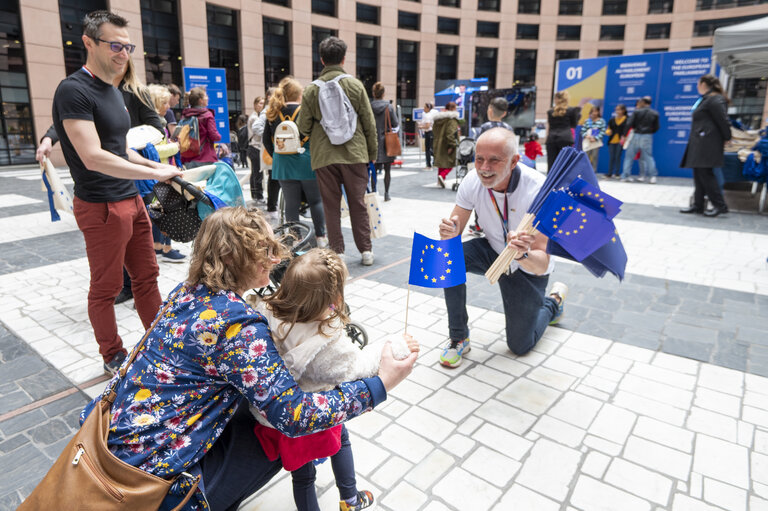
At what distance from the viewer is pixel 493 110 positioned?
26.4 ft

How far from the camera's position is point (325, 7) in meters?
27.8

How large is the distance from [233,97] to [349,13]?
8.81 m

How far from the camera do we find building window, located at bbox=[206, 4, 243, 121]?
2281 cm

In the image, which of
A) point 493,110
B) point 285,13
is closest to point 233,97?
point 285,13

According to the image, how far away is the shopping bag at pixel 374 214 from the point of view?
18.2 ft

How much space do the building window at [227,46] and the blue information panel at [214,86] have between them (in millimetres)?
9557

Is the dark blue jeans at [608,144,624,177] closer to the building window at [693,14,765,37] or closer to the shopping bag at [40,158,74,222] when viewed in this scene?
the shopping bag at [40,158,74,222]

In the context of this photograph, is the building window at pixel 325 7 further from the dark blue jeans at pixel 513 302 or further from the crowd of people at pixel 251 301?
the dark blue jeans at pixel 513 302

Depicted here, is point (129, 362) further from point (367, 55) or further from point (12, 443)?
point (367, 55)

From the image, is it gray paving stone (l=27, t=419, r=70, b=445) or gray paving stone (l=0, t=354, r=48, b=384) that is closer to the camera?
gray paving stone (l=27, t=419, r=70, b=445)

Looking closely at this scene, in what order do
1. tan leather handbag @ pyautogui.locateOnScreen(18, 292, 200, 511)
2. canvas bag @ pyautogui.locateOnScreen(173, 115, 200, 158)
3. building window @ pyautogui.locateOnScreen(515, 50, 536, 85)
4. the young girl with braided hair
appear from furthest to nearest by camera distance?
1. building window @ pyautogui.locateOnScreen(515, 50, 536, 85)
2. canvas bag @ pyautogui.locateOnScreen(173, 115, 200, 158)
3. the young girl with braided hair
4. tan leather handbag @ pyautogui.locateOnScreen(18, 292, 200, 511)

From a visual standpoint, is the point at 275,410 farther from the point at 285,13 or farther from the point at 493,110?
the point at 285,13

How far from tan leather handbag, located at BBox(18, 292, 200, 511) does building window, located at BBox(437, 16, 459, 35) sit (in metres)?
36.6

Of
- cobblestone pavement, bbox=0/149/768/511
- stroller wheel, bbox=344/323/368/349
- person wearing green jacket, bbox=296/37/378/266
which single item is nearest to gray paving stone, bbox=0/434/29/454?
cobblestone pavement, bbox=0/149/768/511
